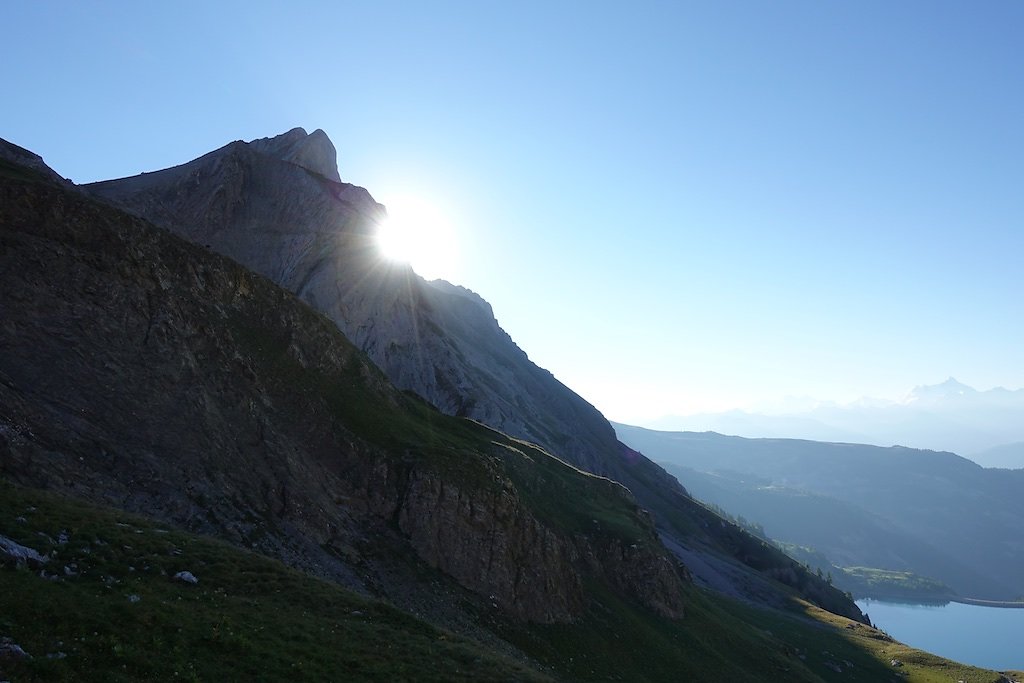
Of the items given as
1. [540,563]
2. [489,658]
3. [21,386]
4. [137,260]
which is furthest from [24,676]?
[540,563]

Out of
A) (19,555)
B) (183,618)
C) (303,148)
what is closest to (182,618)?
(183,618)

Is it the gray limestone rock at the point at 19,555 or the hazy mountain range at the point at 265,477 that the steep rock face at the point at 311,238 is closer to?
the hazy mountain range at the point at 265,477

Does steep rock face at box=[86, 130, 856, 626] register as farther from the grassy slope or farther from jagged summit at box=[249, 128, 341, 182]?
the grassy slope

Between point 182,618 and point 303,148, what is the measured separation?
397ft

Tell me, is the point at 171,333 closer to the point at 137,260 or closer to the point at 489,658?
the point at 137,260

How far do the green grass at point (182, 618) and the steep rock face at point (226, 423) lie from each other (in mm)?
6698

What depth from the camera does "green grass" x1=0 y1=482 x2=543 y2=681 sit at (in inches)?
677

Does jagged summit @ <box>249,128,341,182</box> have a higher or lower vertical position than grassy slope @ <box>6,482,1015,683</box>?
higher

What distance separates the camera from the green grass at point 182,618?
17203 millimetres

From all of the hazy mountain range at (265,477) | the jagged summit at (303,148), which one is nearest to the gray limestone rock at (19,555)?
the hazy mountain range at (265,477)

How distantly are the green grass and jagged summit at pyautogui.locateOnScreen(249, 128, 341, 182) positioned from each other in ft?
353

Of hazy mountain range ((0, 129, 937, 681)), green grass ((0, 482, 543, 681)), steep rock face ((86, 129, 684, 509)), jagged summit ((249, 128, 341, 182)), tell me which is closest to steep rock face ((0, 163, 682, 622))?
hazy mountain range ((0, 129, 937, 681))

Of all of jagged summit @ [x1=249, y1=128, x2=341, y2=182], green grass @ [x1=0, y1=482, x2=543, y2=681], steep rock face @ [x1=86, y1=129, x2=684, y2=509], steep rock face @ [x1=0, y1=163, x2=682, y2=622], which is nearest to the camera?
green grass @ [x1=0, y1=482, x2=543, y2=681]

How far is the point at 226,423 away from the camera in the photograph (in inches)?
1683
